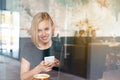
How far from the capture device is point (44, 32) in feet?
7.34

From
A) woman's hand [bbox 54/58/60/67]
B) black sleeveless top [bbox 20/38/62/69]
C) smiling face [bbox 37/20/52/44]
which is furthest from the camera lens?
woman's hand [bbox 54/58/60/67]

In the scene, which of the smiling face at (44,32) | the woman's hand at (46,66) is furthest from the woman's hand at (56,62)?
the smiling face at (44,32)

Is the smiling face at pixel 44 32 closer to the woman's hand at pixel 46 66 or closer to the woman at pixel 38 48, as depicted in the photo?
the woman at pixel 38 48

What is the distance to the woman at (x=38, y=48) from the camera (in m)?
2.13

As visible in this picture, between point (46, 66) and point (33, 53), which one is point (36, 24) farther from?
point (46, 66)

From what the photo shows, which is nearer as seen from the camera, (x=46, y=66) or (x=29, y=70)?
(x=29, y=70)

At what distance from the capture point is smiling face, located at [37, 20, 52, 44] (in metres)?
2.21

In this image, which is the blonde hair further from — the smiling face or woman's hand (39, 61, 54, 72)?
woman's hand (39, 61, 54, 72)

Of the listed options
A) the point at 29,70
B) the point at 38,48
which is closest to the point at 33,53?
the point at 38,48

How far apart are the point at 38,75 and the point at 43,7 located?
74 cm

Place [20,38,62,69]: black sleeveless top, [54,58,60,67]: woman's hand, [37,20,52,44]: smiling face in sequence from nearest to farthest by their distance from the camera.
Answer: [20,38,62,69]: black sleeveless top < [37,20,52,44]: smiling face < [54,58,60,67]: woman's hand

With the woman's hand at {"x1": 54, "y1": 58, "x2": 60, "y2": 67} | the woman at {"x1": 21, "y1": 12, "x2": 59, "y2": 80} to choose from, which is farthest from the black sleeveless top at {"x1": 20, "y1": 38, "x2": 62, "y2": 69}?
the woman's hand at {"x1": 54, "y1": 58, "x2": 60, "y2": 67}

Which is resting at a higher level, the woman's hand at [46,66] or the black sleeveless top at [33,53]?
the black sleeveless top at [33,53]

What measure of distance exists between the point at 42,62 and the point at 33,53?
0.53ft
